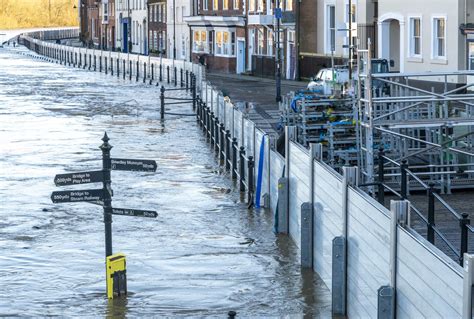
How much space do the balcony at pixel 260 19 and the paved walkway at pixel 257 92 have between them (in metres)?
3.11

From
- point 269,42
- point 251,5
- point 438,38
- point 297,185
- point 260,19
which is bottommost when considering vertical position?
point 297,185

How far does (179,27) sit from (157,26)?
10.8 metres

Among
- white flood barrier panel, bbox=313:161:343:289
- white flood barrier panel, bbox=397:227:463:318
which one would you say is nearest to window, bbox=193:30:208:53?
white flood barrier panel, bbox=313:161:343:289

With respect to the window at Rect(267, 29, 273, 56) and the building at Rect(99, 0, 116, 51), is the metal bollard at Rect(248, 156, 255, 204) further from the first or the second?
the building at Rect(99, 0, 116, 51)

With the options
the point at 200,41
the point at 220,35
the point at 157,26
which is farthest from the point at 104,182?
the point at 157,26

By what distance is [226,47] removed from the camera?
81.9 metres

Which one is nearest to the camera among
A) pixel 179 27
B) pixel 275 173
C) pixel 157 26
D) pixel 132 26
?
pixel 275 173

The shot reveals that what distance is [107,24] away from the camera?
134 m

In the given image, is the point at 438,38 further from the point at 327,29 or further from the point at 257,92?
the point at 327,29

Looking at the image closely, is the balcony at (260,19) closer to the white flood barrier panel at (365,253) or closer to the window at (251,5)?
the window at (251,5)

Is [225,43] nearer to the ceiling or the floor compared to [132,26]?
nearer to the floor

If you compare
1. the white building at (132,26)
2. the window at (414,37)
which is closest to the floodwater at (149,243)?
the window at (414,37)

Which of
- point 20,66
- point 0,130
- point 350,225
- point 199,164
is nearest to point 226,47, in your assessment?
point 20,66

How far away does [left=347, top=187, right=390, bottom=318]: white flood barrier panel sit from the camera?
1387 cm
